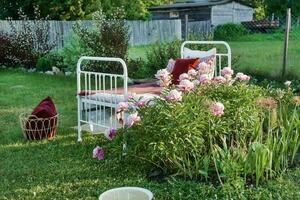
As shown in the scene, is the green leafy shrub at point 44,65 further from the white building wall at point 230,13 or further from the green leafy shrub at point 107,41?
the white building wall at point 230,13

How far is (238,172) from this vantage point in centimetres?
337

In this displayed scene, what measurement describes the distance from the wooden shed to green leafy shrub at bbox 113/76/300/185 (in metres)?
22.6

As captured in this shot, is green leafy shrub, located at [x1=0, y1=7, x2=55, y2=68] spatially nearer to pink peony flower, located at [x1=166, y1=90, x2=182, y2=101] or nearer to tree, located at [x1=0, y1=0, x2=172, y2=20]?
tree, located at [x1=0, y1=0, x2=172, y2=20]

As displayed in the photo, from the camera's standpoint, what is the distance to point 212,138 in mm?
3756

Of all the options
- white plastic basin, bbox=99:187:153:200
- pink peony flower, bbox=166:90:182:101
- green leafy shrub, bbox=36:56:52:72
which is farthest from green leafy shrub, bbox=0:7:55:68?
white plastic basin, bbox=99:187:153:200

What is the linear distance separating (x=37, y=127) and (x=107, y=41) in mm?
5073

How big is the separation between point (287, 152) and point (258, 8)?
3777cm

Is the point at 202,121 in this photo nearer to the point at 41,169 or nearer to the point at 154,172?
the point at 154,172

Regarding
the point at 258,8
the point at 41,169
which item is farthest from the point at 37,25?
the point at 258,8

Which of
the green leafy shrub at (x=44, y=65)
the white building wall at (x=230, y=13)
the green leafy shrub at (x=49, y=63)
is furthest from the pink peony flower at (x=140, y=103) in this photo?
the white building wall at (x=230, y=13)

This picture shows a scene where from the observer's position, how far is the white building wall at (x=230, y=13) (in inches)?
1142

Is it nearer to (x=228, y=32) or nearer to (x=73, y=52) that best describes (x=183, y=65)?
(x=73, y=52)

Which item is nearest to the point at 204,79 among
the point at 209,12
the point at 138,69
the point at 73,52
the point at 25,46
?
the point at 138,69

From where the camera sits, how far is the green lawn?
10.8 ft
